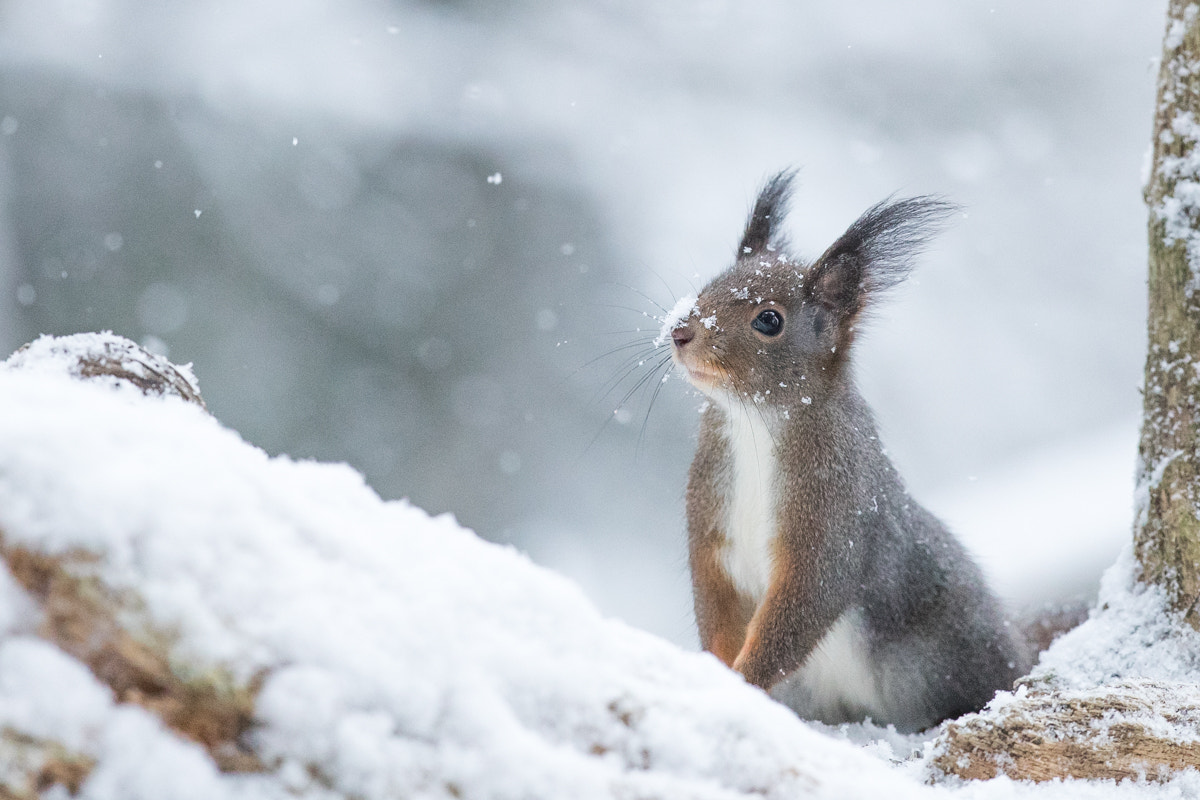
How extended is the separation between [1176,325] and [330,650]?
1.73 m

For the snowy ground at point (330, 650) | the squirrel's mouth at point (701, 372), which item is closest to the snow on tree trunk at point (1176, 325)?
the squirrel's mouth at point (701, 372)

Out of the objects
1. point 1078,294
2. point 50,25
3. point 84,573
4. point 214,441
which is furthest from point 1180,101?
point 1078,294

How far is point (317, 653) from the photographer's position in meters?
0.81

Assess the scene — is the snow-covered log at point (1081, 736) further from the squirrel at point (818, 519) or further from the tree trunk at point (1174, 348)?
the squirrel at point (818, 519)

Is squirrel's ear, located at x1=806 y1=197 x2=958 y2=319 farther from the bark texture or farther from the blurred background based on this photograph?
the blurred background

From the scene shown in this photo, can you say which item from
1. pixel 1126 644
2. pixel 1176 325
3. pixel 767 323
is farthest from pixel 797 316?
pixel 1126 644

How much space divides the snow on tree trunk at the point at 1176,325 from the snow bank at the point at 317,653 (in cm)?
123

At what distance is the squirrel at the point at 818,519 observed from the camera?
1966 millimetres

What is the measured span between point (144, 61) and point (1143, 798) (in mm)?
6726

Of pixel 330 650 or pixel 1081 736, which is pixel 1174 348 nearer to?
pixel 1081 736

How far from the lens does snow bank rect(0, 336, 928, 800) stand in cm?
76

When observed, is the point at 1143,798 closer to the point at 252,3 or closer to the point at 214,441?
the point at 214,441

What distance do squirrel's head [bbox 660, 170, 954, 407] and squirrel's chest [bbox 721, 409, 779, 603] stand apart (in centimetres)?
8

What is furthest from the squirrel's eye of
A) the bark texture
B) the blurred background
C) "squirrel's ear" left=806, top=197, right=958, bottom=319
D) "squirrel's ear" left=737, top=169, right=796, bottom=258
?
the blurred background
